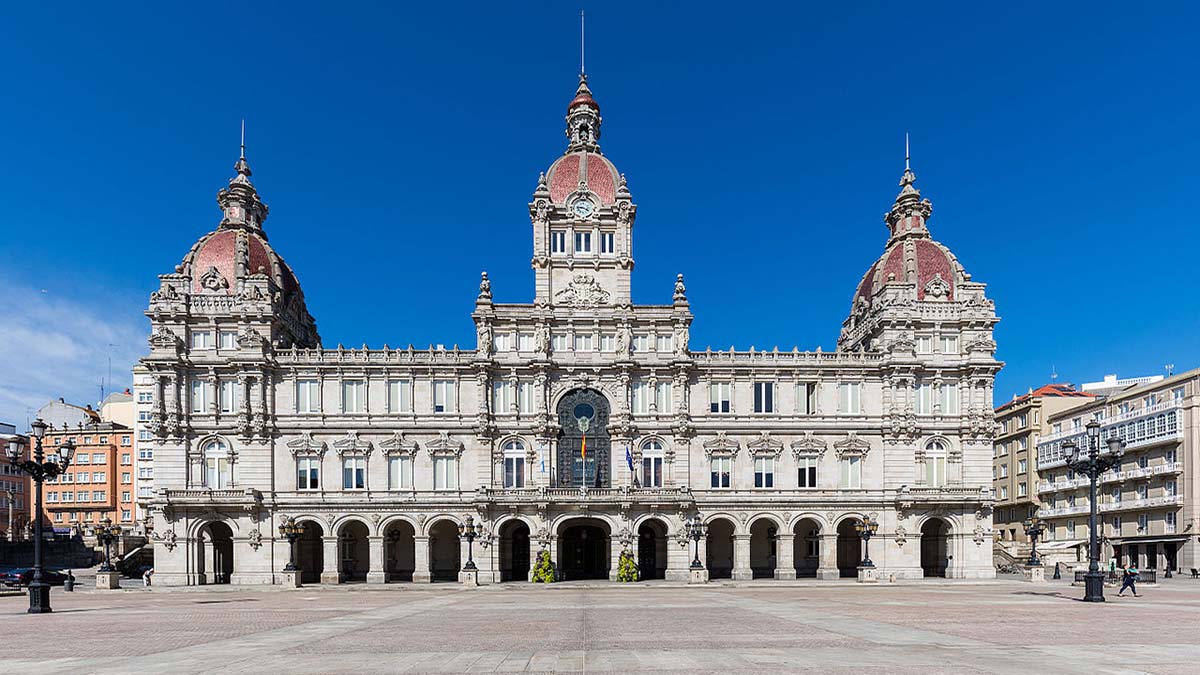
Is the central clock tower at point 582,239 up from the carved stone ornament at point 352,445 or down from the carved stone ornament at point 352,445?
up

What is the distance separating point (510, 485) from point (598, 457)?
24.4 ft

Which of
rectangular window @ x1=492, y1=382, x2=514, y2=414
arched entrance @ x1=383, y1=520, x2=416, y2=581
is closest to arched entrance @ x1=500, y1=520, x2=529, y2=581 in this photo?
arched entrance @ x1=383, y1=520, x2=416, y2=581

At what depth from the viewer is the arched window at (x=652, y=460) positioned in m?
70.4

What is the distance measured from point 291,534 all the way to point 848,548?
4492 cm

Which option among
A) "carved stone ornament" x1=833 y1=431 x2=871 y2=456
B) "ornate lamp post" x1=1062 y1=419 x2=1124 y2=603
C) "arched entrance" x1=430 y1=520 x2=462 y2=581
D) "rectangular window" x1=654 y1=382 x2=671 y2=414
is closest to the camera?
"ornate lamp post" x1=1062 y1=419 x2=1124 y2=603

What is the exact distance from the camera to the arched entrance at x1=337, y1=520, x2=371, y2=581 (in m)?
71.8

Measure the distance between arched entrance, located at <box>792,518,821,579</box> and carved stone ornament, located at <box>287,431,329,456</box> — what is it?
39543 mm

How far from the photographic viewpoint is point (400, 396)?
70438 mm

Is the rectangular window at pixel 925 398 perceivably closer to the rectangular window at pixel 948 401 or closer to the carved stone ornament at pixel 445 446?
the rectangular window at pixel 948 401

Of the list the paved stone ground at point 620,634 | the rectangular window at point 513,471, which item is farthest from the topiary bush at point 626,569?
the paved stone ground at point 620,634

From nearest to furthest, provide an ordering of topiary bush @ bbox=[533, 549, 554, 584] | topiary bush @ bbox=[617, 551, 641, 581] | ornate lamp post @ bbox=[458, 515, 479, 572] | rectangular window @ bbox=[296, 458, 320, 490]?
ornate lamp post @ bbox=[458, 515, 479, 572], topiary bush @ bbox=[617, 551, 641, 581], topiary bush @ bbox=[533, 549, 554, 584], rectangular window @ bbox=[296, 458, 320, 490]

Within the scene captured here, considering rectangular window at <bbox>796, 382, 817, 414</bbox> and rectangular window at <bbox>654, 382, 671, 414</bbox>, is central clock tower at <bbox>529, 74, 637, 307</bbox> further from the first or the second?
rectangular window at <bbox>796, 382, 817, 414</bbox>

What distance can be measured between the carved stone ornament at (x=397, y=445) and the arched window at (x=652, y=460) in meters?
18.6

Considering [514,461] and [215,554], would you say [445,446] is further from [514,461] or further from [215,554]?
[215,554]
